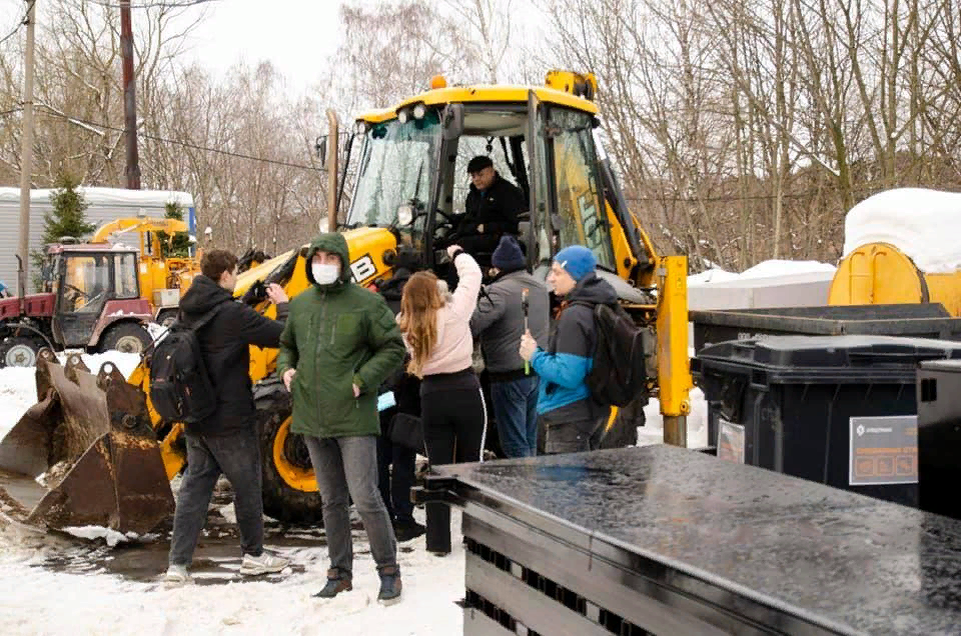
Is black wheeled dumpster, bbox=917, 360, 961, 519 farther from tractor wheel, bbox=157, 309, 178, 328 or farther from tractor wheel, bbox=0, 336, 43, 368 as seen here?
tractor wheel, bbox=157, 309, 178, 328

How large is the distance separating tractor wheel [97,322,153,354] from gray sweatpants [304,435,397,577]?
1348 cm

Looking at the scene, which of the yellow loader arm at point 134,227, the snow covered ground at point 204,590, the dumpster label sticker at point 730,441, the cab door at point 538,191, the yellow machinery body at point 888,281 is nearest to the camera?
the dumpster label sticker at point 730,441

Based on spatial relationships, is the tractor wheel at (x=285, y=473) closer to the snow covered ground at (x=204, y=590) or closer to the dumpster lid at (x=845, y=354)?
the snow covered ground at (x=204, y=590)

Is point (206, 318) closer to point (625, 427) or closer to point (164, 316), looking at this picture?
point (625, 427)

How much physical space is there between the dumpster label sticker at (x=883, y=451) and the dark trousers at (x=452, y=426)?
107 inches

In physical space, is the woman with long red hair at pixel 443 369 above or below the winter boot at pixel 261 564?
above

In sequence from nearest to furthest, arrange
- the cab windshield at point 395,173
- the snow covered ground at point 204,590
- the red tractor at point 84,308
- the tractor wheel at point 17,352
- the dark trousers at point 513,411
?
1. the snow covered ground at point 204,590
2. the dark trousers at point 513,411
3. the cab windshield at point 395,173
4. the tractor wheel at point 17,352
5. the red tractor at point 84,308

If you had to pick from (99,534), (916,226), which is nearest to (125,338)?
(99,534)

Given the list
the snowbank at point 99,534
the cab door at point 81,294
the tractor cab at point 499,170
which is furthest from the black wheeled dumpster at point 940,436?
the cab door at point 81,294

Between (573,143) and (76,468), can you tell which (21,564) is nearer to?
(76,468)

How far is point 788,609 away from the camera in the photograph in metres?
1.79

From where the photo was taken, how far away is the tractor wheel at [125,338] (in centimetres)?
1807

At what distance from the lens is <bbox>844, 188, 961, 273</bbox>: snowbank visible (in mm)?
10258

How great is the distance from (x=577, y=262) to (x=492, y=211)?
2.74 meters
